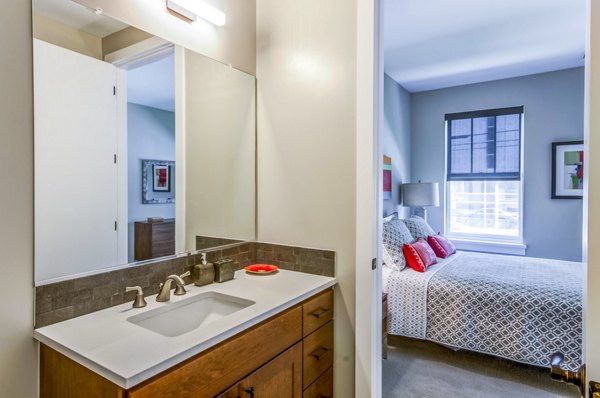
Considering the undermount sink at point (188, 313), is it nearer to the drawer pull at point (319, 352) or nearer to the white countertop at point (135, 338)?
the white countertop at point (135, 338)

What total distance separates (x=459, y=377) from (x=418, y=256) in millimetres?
985

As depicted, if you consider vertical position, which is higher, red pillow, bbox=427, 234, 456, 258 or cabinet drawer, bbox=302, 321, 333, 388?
red pillow, bbox=427, 234, 456, 258

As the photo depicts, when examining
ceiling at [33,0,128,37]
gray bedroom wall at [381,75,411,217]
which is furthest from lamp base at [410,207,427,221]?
ceiling at [33,0,128,37]

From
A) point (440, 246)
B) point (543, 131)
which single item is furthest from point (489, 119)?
point (440, 246)

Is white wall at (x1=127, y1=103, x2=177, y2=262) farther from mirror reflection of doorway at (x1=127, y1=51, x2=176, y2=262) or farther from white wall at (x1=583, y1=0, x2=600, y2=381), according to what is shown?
white wall at (x1=583, y1=0, x2=600, y2=381)

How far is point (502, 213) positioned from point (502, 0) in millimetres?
2867

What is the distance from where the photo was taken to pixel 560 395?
2217mm

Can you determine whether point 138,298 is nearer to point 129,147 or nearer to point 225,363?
point 225,363

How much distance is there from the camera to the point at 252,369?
1.18 metres

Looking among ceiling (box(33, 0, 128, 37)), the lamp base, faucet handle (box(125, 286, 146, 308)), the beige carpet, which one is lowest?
the beige carpet

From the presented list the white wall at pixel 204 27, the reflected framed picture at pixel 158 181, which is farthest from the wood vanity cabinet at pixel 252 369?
the white wall at pixel 204 27

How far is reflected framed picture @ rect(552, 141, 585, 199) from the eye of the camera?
3.99 meters

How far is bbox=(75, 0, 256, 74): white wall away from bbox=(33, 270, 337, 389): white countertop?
1.13 meters

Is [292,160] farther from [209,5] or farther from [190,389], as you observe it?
[190,389]
